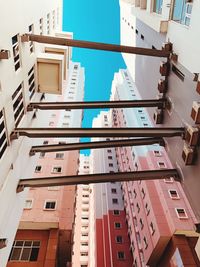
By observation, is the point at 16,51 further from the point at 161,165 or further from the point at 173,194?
the point at 161,165

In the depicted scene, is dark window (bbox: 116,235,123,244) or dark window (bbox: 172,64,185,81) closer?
dark window (bbox: 172,64,185,81)

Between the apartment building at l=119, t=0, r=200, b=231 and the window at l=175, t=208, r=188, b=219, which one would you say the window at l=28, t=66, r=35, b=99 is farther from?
the window at l=175, t=208, r=188, b=219

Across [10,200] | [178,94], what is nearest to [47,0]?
[178,94]

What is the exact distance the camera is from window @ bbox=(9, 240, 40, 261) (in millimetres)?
20266

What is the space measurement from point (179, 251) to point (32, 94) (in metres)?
18.4

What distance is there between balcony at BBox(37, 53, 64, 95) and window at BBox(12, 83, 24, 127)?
1.81 m

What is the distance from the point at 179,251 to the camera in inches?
934

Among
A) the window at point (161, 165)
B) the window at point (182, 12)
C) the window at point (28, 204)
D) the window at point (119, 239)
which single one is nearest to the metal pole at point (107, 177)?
the window at point (182, 12)

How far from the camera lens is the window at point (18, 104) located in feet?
31.6

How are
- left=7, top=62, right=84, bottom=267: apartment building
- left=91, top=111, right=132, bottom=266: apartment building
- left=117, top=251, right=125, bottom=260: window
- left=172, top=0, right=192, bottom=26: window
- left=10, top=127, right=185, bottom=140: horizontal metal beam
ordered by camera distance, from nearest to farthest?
left=172, top=0, right=192, bottom=26: window, left=10, top=127, right=185, bottom=140: horizontal metal beam, left=7, top=62, right=84, bottom=267: apartment building, left=117, top=251, right=125, bottom=260: window, left=91, top=111, right=132, bottom=266: apartment building

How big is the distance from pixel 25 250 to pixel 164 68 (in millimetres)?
16806

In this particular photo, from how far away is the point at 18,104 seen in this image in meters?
10.1

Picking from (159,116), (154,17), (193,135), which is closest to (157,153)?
(159,116)

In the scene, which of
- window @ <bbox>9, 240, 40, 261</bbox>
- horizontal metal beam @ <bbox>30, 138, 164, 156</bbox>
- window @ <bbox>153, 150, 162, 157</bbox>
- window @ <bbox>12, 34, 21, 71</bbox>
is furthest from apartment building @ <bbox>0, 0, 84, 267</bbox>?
window @ <bbox>153, 150, 162, 157</bbox>
